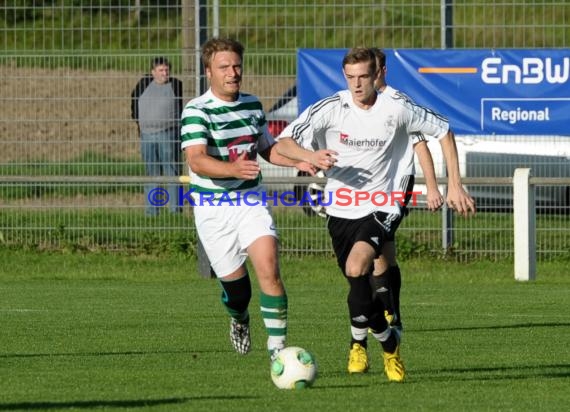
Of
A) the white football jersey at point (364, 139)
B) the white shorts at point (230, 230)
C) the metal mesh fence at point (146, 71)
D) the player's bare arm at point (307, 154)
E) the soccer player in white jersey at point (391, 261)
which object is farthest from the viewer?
the metal mesh fence at point (146, 71)

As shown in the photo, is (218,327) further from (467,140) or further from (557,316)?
(467,140)

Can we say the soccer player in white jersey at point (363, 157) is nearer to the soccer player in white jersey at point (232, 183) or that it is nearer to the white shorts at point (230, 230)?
the soccer player in white jersey at point (232, 183)

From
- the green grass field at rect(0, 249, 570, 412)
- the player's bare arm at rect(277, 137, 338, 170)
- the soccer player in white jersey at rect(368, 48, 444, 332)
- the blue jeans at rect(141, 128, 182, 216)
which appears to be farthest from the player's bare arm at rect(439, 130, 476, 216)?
the blue jeans at rect(141, 128, 182, 216)

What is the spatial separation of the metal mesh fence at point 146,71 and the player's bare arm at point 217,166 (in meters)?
8.13

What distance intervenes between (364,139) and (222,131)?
0.96m

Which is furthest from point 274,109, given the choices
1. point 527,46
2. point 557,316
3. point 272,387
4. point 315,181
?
point 272,387

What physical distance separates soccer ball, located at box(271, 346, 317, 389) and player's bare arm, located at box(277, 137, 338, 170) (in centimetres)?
111

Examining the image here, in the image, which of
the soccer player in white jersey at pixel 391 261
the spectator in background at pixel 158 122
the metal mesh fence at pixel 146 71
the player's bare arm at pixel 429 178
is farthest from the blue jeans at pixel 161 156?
the player's bare arm at pixel 429 178

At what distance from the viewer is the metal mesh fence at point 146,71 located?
17.1 meters

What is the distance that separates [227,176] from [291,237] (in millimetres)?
8777

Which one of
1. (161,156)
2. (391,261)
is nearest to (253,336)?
(391,261)

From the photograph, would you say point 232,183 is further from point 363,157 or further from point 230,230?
point 363,157

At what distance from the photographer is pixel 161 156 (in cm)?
1716

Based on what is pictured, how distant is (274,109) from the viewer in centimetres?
1733
